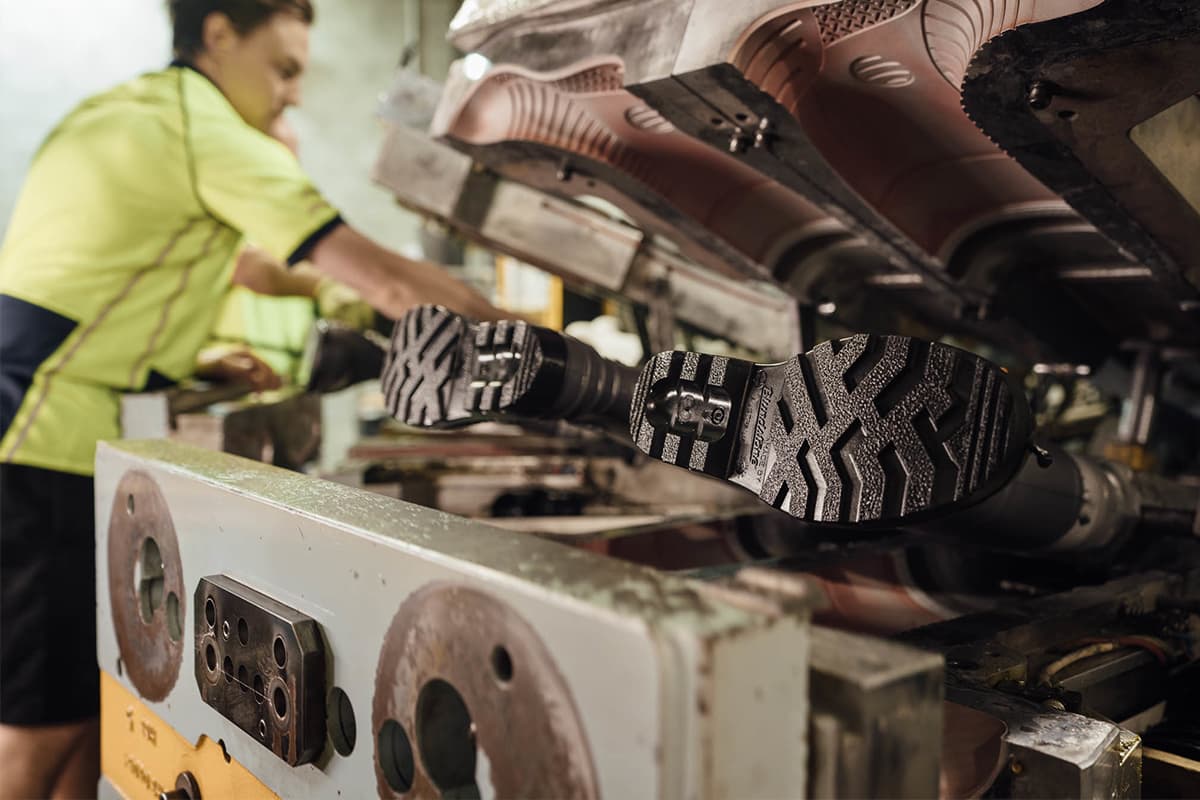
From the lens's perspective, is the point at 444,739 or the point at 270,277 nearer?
the point at 444,739

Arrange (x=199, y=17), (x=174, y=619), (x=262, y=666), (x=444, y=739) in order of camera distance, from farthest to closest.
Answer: (x=199, y=17)
(x=174, y=619)
(x=262, y=666)
(x=444, y=739)

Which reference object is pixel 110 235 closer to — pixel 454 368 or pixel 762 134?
pixel 454 368

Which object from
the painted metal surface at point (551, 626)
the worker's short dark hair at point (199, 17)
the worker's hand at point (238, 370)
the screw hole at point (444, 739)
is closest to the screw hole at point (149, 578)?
the painted metal surface at point (551, 626)

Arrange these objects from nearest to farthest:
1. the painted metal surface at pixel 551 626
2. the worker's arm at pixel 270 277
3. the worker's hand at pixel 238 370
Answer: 1. the painted metal surface at pixel 551 626
2. the worker's hand at pixel 238 370
3. the worker's arm at pixel 270 277

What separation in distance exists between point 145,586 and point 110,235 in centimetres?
108

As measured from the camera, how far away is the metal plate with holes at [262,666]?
2.28 ft

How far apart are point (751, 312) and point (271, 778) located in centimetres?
196

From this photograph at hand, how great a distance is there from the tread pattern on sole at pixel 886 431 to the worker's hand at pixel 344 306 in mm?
2328

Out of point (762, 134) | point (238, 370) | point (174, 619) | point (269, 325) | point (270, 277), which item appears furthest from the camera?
point (269, 325)

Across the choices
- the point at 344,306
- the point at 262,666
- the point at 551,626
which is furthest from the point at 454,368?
the point at 344,306

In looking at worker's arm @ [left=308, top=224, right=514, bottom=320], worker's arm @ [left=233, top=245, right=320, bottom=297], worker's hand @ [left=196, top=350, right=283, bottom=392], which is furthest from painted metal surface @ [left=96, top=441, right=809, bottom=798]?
worker's arm @ [left=233, top=245, right=320, bottom=297]

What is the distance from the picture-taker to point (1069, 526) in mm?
1151

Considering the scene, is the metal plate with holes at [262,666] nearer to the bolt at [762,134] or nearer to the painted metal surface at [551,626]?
the painted metal surface at [551,626]

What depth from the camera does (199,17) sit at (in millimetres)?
2105
